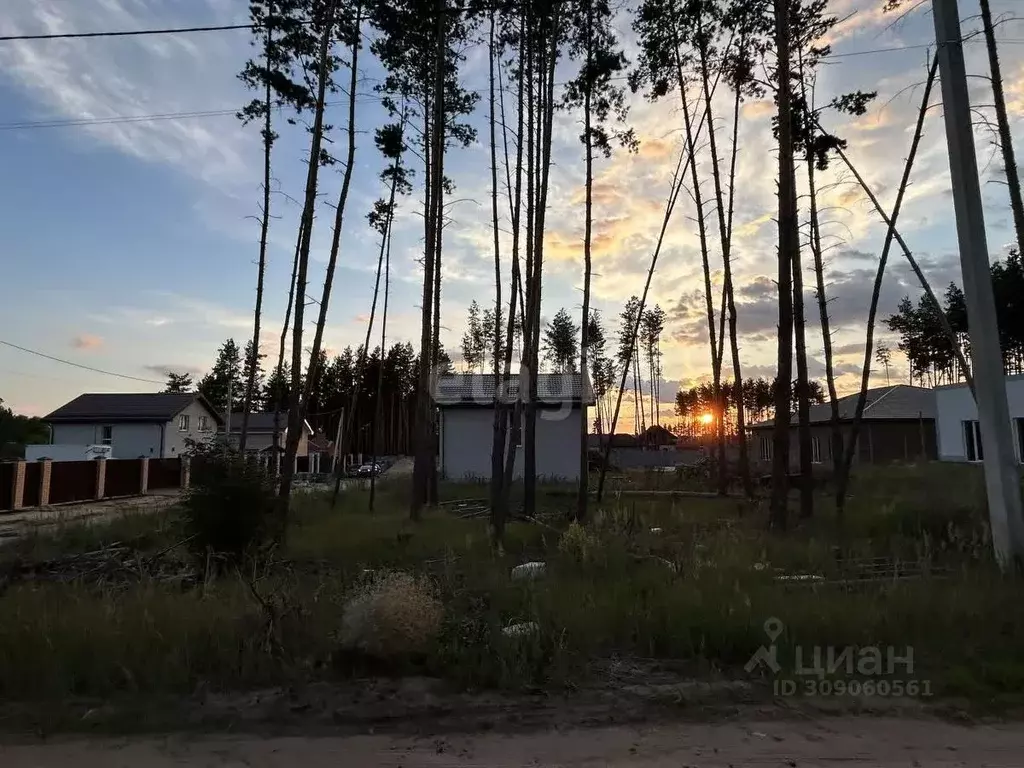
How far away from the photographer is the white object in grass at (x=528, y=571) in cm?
767

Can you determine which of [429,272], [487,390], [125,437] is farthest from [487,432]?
[125,437]

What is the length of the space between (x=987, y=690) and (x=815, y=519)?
863 cm

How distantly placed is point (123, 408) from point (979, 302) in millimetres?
43992

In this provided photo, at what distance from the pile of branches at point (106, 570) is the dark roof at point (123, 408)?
107 feet

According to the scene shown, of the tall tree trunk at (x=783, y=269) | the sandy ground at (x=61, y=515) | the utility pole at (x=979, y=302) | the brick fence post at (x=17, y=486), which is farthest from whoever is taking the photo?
the brick fence post at (x=17, y=486)

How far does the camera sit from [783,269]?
11945mm

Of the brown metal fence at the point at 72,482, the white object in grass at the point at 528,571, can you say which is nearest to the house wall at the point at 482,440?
the brown metal fence at the point at 72,482

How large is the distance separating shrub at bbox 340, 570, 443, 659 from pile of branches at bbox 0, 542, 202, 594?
3.56 m

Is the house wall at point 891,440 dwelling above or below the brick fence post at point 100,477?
above

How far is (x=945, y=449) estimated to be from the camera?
31.5 m

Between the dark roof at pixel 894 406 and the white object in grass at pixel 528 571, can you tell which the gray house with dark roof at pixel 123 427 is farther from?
the dark roof at pixel 894 406

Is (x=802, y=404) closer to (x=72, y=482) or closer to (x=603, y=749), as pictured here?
(x=603, y=749)

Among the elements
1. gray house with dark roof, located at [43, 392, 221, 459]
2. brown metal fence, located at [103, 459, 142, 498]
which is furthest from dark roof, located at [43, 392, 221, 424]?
brown metal fence, located at [103, 459, 142, 498]

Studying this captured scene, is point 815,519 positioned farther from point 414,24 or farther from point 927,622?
point 414,24
